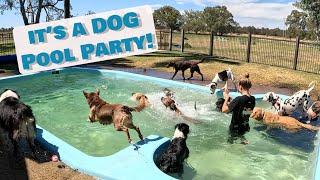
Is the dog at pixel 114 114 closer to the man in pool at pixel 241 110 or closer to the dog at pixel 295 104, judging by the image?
the man in pool at pixel 241 110

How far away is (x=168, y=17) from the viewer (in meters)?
69.8

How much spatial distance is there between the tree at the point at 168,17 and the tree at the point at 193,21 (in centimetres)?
201

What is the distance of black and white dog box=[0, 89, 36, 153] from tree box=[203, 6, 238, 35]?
6880 centimetres

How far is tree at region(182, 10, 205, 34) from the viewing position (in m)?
74.0

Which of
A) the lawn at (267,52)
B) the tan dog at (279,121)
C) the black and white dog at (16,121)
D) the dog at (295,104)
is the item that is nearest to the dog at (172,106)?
the tan dog at (279,121)

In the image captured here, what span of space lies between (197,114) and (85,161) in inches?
180

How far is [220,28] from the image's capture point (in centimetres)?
7344

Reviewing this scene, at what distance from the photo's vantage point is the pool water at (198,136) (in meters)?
7.20

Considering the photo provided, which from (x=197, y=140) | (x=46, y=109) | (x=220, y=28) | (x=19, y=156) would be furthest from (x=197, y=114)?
(x=220, y=28)

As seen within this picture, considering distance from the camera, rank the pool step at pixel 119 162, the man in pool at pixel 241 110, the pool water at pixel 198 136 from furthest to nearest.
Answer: the man in pool at pixel 241 110 < the pool water at pixel 198 136 < the pool step at pixel 119 162

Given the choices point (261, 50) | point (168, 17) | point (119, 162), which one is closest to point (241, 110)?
point (119, 162)

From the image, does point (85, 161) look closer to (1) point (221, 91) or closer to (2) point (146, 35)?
(1) point (221, 91)

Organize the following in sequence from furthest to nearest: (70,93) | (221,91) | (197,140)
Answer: (70,93)
(221,91)
(197,140)

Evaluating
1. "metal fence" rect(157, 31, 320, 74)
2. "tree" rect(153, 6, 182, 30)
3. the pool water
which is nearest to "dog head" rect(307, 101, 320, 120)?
the pool water
